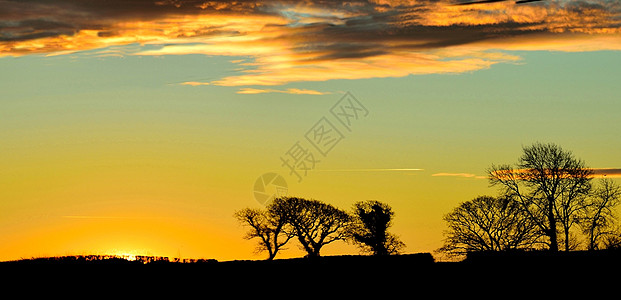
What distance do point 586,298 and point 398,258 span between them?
990 cm

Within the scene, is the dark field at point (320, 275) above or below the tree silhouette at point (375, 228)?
below

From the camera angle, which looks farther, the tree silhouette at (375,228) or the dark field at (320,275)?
the tree silhouette at (375,228)

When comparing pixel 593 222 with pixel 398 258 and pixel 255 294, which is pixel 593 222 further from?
pixel 255 294

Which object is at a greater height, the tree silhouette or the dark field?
the tree silhouette

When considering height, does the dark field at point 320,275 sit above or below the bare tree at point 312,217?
below

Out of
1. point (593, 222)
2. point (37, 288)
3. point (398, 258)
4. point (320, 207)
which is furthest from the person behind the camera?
point (320, 207)

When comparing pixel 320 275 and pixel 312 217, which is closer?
pixel 320 275

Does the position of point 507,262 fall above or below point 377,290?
above

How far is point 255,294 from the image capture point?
129ft

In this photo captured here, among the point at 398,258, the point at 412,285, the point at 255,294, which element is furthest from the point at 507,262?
the point at 255,294

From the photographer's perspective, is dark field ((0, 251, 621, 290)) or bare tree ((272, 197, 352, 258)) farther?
bare tree ((272, 197, 352, 258))

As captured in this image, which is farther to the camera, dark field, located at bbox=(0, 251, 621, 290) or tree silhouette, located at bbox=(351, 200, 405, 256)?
tree silhouette, located at bbox=(351, 200, 405, 256)

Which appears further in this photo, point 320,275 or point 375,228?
point 375,228

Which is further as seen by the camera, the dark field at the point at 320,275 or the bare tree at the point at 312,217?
the bare tree at the point at 312,217
